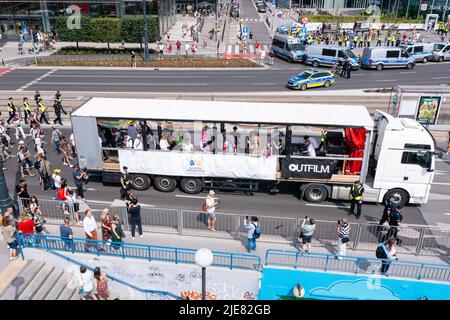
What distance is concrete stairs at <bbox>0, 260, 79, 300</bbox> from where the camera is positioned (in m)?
11.7

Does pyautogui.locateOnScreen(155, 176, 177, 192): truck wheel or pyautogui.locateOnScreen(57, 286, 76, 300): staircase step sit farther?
pyautogui.locateOnScreen(155, 176, 177, 192): truck wheel

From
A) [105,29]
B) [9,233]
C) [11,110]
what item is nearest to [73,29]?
[105,29]

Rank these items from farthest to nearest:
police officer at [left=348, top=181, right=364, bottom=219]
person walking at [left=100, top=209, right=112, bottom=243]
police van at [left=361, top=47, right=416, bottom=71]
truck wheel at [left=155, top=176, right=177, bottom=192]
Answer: police van at [left=361, top=47, right=416, bottom=71], truck wheel at [left=155, top=176, right=177, bottom=192], police officer at [left=348, top=181, right=364, bottom=219], person walking at [left=100, top=209, right=112, bottom=243]

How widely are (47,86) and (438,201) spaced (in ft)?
101

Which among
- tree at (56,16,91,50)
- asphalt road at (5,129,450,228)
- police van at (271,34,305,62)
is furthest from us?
tree at (56,16,91,50)

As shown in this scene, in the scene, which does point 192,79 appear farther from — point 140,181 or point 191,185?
point 191,185

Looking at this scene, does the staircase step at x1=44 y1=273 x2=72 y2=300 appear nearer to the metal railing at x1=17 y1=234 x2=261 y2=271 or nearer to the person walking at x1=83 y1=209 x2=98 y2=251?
the metal railing at x1=17 y1=234 x2=261 y2=271

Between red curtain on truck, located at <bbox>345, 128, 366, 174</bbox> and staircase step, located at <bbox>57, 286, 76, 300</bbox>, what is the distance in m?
11.0

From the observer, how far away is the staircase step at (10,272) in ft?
38.4

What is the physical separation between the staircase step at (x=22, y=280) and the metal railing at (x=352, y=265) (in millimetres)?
7180

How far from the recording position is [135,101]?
1784 centimetres

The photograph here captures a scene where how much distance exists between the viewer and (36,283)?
483 inches

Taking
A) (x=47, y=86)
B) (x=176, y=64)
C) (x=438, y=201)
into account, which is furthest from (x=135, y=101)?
(x=176, y=64)

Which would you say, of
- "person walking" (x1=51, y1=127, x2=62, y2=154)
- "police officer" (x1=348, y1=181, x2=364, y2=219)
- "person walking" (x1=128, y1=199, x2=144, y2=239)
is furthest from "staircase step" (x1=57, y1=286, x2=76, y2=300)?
"person walking" (x1=51, y1=127, x2=62, y2=154)
